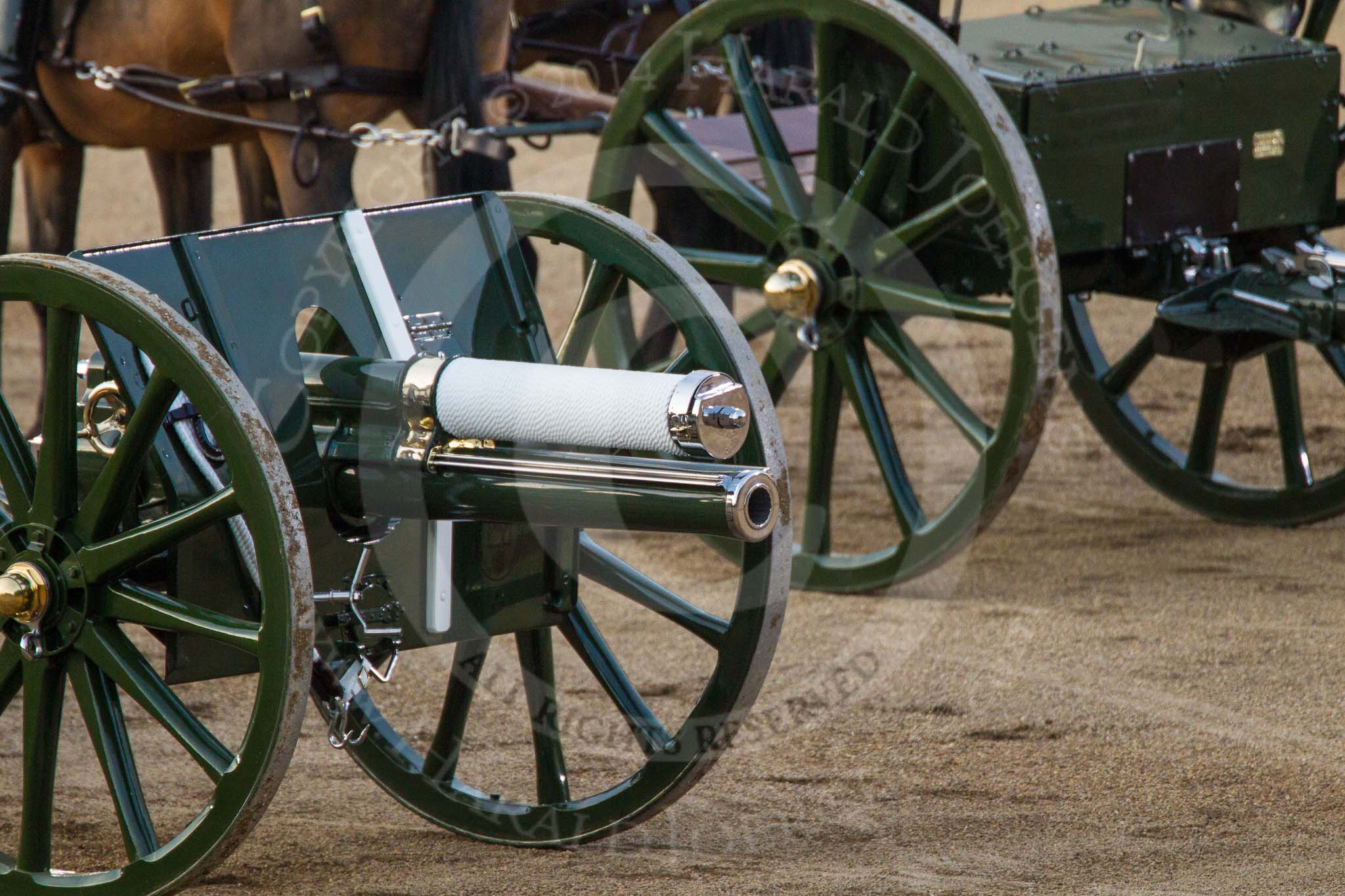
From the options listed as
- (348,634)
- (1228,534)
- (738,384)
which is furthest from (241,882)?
(1228,534)

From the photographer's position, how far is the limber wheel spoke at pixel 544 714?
95.8 inches

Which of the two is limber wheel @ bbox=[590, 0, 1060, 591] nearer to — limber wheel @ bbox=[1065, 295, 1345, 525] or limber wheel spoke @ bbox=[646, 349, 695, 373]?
limber wheel @ bbox=[1065, 295, 1345, 525]

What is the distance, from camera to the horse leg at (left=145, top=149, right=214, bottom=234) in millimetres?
4898

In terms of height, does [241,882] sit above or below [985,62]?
below

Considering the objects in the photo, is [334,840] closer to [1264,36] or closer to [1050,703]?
[1050,703]

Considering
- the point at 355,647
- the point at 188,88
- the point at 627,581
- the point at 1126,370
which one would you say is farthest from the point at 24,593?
the point at 1126,370

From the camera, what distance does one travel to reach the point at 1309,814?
2570 mm

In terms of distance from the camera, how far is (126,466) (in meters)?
2.05

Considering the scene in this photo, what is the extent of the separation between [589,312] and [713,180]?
4.09 ft

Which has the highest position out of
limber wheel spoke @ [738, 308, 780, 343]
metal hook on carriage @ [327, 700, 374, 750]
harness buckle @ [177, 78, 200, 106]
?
harness buckle @ [177, 78, 200, 106]

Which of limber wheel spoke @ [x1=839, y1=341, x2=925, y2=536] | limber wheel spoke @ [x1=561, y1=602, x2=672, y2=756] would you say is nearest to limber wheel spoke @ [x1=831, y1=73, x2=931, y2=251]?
limber wheel spoke @ [x1=839, y1=341, x2=925, y2=536]

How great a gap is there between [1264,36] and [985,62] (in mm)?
673

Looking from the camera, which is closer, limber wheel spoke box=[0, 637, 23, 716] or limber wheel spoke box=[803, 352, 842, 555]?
limber wheel spoke box=[0, 637, 23, 716]

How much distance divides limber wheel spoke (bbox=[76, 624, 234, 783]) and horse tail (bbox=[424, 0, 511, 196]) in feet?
6.75
